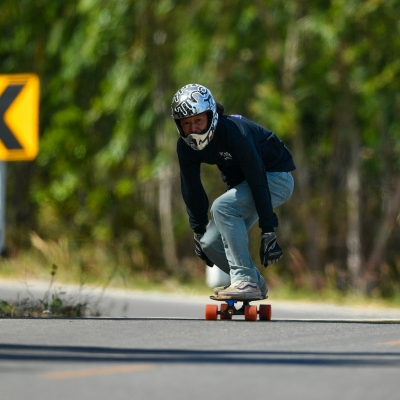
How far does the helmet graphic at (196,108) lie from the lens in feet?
26.5

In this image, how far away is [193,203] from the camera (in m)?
8.77

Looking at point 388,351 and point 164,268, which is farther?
point 164,268

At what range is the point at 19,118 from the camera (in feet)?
30.1

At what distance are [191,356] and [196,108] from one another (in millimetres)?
2493

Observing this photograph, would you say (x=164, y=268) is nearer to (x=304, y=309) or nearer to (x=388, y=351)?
(x=304, y=309)

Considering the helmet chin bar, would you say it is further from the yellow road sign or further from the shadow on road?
the shadow on road

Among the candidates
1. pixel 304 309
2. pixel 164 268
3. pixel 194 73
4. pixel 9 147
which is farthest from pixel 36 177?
pixel 9 147

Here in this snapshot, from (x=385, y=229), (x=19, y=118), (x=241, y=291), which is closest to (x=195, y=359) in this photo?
(x=241, y=291)

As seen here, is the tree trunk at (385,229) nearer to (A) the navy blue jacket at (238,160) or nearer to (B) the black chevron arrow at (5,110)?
(A) the navy blue jacket at (238,160)

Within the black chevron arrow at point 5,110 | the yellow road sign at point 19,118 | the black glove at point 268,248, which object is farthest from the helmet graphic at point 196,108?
the black chevron arrow at point 5,110

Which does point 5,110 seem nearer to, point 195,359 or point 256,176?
point 256,176

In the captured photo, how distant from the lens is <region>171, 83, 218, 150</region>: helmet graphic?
26.5ft

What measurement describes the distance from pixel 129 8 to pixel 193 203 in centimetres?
969

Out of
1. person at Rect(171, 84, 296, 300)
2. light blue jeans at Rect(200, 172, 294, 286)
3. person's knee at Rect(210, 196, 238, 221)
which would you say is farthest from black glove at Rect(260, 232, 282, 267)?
person's knee at Rect(210, 196, 238, 221)
